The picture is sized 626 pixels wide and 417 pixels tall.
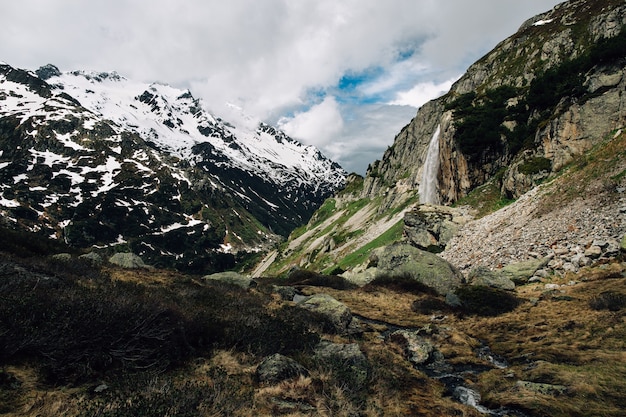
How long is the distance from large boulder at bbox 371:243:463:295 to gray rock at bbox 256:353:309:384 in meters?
19.2

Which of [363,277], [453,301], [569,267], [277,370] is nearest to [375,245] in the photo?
[363,277]

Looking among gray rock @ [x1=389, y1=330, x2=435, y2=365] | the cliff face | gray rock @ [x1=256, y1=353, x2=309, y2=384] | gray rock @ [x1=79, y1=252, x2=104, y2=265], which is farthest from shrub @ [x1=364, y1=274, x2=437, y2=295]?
the cliff face

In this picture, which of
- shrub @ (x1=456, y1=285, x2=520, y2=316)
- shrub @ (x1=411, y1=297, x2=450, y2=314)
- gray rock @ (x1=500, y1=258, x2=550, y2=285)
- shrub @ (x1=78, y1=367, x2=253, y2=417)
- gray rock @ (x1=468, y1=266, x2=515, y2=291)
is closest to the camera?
shrub @ (x1=78, y1=367, x2=253, y2=417)

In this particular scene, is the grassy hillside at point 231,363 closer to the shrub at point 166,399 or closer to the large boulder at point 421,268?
the shrub at point 166,399

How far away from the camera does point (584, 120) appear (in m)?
37.2

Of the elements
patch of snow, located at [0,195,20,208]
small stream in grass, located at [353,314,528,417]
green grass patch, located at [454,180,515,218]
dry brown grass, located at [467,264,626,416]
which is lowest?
small stream in grass, located at [353,314,528,417]

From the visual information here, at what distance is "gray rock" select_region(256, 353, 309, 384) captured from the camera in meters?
9.00

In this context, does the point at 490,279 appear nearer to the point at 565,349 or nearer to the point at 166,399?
the point at 565,349

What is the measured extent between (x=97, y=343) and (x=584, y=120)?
46112 mm

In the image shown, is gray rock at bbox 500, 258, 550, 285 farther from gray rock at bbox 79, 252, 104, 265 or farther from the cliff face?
gray rock at bbox 79, 252, 104, 265

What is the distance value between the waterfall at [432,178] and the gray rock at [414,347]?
166 feet

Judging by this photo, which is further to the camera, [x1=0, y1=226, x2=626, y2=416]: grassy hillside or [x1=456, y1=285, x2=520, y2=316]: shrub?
[x1=456, y1=285, x2=520, y2=316]: shrub

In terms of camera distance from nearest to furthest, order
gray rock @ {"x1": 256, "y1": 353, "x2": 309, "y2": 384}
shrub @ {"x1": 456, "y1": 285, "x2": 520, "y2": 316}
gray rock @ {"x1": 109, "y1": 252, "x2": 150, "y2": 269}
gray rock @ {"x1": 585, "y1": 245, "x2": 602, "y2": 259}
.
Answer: gray rock @ {"x1": 256, "y1": 353, "x2": 309, "y2": 384}
shrub @ {"x1": 456, "y1": 285, "x2": 520, "y2": 316}
gray rock @ {"x1": 585, "y1": 245, "x2": 602, "y2": 259}
gray rock @ {"x1": 109, "y1": 252, "x2": 150, "y2": 269}

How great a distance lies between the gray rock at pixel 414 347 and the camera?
1328 cm
